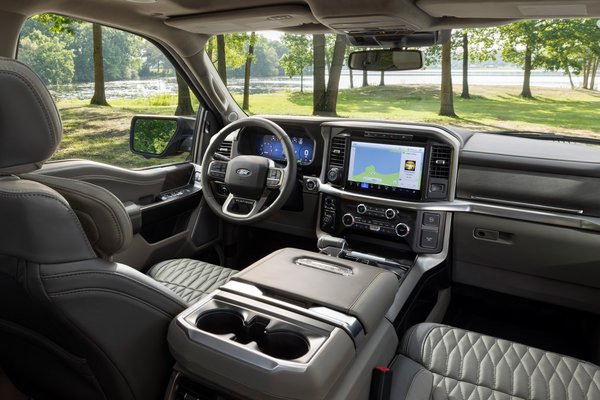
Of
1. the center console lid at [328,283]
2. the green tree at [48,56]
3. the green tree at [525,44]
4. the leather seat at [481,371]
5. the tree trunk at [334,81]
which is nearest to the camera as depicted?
the center console lid at [328,283]

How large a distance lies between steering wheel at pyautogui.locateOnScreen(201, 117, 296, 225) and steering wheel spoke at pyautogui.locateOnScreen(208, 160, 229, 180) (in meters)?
0.04

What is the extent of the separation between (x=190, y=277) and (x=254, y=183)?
644 mm

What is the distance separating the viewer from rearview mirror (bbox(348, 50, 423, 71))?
8.65 feet

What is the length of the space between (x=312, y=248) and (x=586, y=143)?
72.7 inches

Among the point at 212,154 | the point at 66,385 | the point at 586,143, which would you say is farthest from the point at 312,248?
the point at 66,385

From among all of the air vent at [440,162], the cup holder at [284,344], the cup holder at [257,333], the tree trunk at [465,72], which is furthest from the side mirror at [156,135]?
the cup holder at [284,344]

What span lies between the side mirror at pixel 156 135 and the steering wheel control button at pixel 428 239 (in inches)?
75.2

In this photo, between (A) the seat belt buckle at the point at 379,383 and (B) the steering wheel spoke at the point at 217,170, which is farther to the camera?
(B) the steering wheel spoke at the point at 217,170

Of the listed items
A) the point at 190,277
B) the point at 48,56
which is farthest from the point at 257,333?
the point at 48,56

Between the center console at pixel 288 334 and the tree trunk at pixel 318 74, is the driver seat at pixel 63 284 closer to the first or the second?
the center console at pixel 288 334

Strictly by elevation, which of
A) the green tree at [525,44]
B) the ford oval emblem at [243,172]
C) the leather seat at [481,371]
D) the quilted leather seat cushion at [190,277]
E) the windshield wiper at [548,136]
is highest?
the green tree at [525,44]

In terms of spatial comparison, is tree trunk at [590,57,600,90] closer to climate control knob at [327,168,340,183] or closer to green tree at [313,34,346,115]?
climate control knob at [327,168,340,183]

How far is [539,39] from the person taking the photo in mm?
2688

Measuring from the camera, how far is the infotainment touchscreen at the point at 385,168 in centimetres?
257
